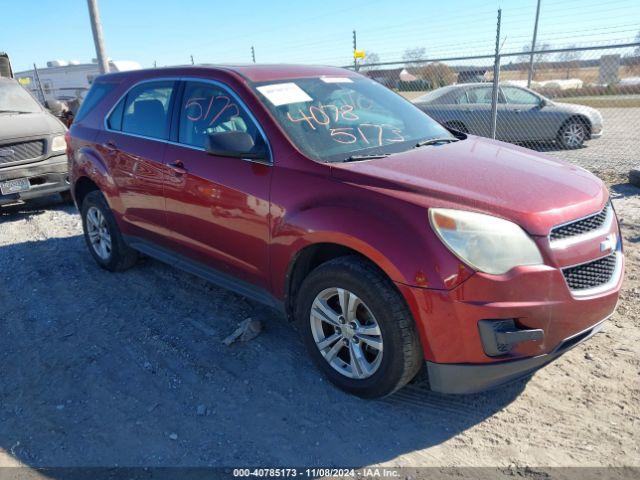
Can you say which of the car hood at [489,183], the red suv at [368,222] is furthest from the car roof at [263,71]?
the car hood at [489,183]

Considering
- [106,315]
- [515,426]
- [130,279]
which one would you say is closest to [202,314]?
[106,315]

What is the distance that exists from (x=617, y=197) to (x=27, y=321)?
6.62 m

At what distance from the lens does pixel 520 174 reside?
2.99 meters

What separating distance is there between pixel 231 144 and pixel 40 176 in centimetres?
535

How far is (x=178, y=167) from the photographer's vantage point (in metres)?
3.79

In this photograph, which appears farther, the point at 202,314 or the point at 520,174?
the point at 202,314

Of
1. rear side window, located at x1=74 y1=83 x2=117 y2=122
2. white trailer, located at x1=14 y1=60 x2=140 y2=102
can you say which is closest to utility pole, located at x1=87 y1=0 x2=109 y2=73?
rear side window, located at x1=74 y1=83 x2=117 y2=122

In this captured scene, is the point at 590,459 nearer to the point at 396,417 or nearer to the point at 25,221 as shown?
the point at 396,417

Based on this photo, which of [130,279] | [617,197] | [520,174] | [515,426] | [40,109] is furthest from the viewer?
[40,109]

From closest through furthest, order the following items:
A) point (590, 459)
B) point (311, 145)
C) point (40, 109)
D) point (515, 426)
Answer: point (590, 459), point (515, 426), point (311, 145), point (40, 109)

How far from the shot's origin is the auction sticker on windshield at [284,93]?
3441 mm

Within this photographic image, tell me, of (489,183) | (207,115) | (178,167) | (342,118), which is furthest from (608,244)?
(178,167)

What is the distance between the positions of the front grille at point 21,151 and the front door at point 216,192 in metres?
4.43

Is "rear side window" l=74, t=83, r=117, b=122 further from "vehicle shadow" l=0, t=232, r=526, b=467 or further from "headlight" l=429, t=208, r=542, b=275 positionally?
"headlight" l=429, t=208, r=542, b=275
